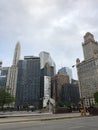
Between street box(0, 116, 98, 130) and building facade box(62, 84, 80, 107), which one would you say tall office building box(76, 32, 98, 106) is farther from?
street box(0, 116, 98, 130)

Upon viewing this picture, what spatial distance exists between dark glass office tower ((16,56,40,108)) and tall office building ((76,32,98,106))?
48.3 m

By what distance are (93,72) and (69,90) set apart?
4012cm

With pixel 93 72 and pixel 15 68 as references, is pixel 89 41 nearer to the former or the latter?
pixel 93 72

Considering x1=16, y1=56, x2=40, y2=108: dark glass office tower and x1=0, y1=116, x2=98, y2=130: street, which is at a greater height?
x1=16, y1=56, x2=40, y2=108: dark glass office tower

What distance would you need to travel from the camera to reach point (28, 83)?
186 meters

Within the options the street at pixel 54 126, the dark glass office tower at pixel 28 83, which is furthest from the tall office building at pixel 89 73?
the street at pixel 54 126

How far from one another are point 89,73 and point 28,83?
67346mm

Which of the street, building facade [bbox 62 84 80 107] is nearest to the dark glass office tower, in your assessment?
building facade [bbox 62 84 80 107]

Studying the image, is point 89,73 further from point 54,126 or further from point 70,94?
point 54,126

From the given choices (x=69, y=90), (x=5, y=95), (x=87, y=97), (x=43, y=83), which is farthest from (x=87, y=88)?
(x=5, y=95)

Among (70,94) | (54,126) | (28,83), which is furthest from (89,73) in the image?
(54,126)

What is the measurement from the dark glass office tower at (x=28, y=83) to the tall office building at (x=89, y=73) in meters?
48.3

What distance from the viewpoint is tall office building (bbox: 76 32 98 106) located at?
162750 mm

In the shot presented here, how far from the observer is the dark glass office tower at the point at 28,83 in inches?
7101
